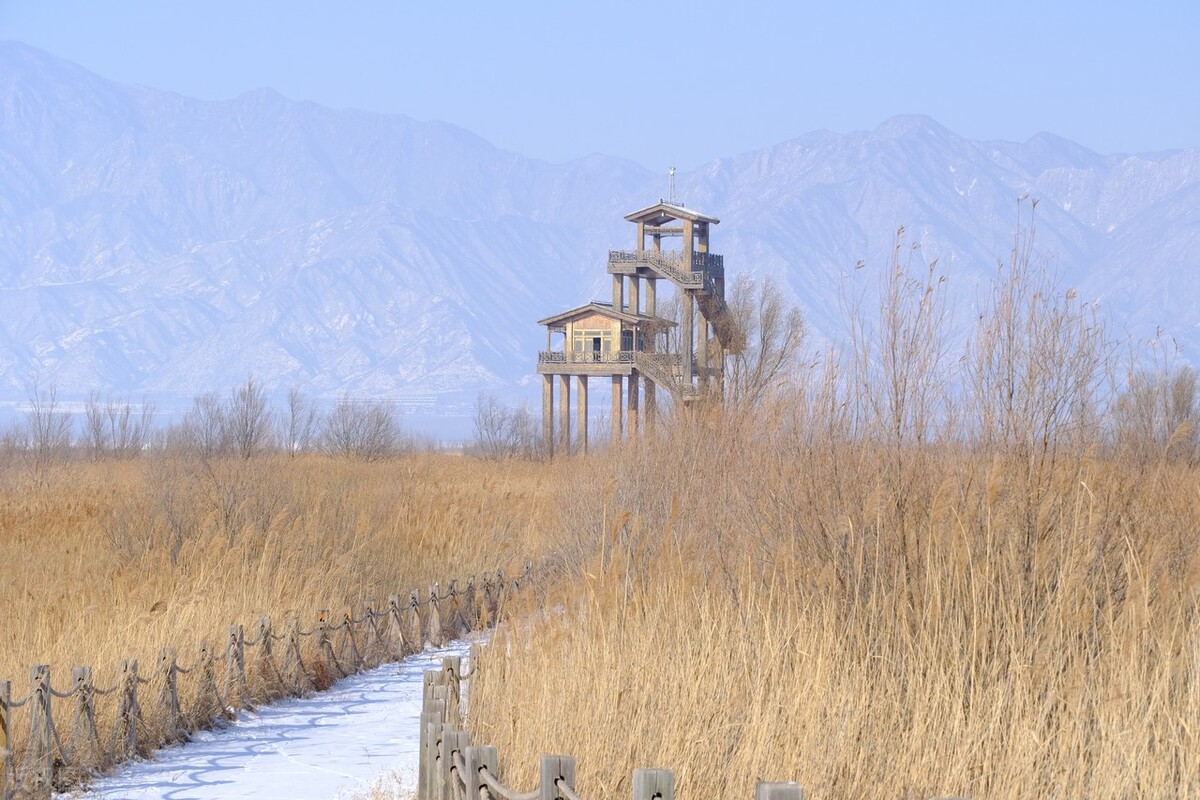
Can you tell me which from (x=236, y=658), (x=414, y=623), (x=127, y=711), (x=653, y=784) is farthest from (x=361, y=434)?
(x=653, y=784)

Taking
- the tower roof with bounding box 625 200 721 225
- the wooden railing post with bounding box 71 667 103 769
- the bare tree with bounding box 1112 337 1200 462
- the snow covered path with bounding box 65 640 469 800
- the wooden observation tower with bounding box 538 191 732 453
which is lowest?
the snow covered path with bounding box 65 640 469 800

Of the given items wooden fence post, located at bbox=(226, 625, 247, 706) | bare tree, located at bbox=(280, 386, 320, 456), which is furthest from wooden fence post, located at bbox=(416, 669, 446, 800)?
bare tree, located at bbox=(280, 386, 320, 456)

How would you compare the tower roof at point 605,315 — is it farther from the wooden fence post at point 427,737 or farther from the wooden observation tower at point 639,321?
the wooden fence post at point 427,737

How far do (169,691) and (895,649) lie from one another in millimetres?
5159

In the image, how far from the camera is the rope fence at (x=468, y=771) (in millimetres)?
4887

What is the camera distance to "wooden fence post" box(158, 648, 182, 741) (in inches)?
399

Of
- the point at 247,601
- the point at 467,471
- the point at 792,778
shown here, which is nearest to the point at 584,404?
the point at 467,471

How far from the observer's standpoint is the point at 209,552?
1417 cm

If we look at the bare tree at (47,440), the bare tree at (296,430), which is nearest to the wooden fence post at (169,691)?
the bare tree at (47,440)

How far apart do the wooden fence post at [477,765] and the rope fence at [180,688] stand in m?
2.83

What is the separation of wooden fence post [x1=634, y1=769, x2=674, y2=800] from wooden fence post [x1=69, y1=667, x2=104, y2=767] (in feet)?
17.2

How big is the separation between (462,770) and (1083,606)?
2.87 meters

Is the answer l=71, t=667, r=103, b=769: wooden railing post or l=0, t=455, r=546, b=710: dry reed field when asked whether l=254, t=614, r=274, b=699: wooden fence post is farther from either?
l=71, t=667, r=103, b=769: wooden railing post

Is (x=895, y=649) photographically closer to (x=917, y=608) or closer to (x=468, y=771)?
(x=917, y=608)
